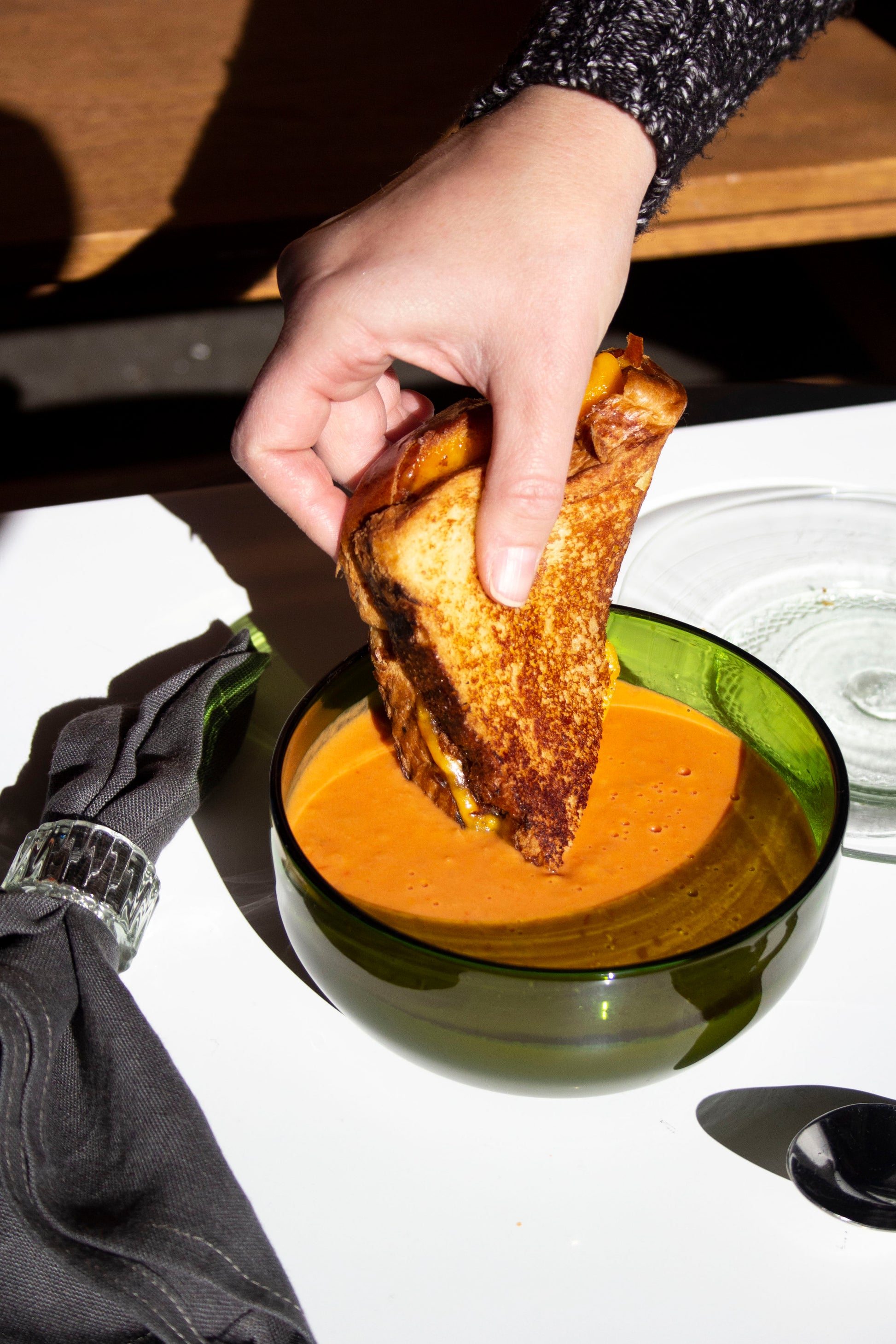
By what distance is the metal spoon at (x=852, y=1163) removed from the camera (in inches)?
29.9

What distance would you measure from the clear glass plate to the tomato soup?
0.48 feet

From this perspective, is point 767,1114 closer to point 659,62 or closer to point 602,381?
point 602,381

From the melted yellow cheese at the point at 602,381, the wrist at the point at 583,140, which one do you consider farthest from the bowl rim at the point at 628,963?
the wrist at the point at 583,140

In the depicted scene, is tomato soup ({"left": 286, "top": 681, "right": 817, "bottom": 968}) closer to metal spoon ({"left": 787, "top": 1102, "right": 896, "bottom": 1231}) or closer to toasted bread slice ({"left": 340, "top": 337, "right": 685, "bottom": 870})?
toasted bread slice ({"left": 340, "top": 337, "right": 685, "bottom": 870})

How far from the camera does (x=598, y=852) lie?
88cm

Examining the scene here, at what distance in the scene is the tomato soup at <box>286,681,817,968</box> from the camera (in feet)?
2.68

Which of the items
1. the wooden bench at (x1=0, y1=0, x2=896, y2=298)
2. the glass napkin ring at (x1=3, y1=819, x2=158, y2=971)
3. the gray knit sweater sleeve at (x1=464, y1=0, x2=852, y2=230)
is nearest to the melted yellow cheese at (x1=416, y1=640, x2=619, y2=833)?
the glass napkin ring at (x1=3, y1=819, x2=158, y2=971)

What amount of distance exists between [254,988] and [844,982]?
1.51 ft

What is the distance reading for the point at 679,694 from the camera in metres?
1.01

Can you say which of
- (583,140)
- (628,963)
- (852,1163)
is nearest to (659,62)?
(583,140)

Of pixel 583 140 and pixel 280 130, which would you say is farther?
pixel 280 130

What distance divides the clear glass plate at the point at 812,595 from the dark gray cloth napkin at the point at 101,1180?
0.59 metres

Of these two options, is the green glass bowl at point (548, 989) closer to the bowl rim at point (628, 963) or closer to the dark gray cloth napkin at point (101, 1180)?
the bowl rim at point (628, 963)

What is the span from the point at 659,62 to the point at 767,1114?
901 millimetres
